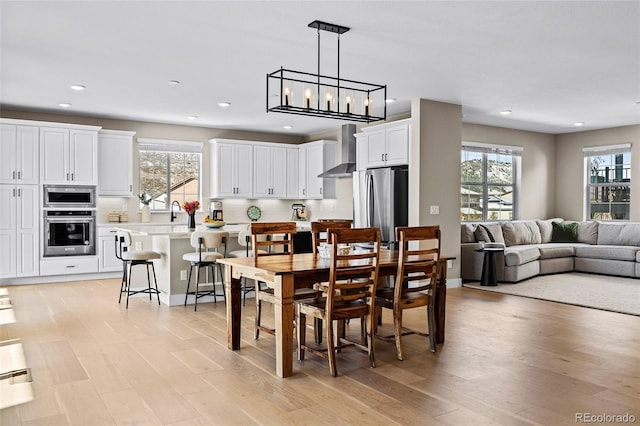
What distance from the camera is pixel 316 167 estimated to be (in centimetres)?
955

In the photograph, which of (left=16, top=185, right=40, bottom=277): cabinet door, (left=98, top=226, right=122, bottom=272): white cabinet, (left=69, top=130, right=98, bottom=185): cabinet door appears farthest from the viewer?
(left=98, top=226, right=122, bottom=272): white cabinet

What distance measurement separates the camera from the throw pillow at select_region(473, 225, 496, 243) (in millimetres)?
7941

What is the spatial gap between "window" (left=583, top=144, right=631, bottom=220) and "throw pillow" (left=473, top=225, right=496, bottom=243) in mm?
2825

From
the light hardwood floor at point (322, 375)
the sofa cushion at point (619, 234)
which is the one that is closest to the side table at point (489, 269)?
the light hardwood floor at point (322, 375)

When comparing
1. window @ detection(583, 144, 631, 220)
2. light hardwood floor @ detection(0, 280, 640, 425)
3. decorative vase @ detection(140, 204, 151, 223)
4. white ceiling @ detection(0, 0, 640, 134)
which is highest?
white ceiling @ detection(0, 0, 640, 134)

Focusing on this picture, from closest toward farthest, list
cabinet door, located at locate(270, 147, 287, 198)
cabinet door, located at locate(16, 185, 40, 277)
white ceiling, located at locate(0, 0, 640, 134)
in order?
white ceiling, located at locate(0, 0, 640, 134), cabinet door, located at locate(16, 185, 40, 277), cabinet door, located at locate(270, 147, 287, 198)

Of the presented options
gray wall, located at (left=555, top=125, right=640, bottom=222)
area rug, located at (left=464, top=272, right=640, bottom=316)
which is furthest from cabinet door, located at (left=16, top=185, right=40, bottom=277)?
gray wall, located at (left=555, top=125, right=640, bottom=222)

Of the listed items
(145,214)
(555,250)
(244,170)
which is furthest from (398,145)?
(145,214)

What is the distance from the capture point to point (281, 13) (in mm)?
3770

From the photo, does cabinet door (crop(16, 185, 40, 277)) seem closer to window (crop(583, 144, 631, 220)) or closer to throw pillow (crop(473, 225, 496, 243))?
throw pillow (crop(473, 225, 496, 243))

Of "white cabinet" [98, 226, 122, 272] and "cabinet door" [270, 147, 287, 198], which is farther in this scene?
"cabinet door" [270, 147, 287, 198]

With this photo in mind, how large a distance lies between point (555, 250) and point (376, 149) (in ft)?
11.6

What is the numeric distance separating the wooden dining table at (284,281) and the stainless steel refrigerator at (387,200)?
2.54 m

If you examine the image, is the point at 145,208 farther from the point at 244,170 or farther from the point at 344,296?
the point at 344,296
